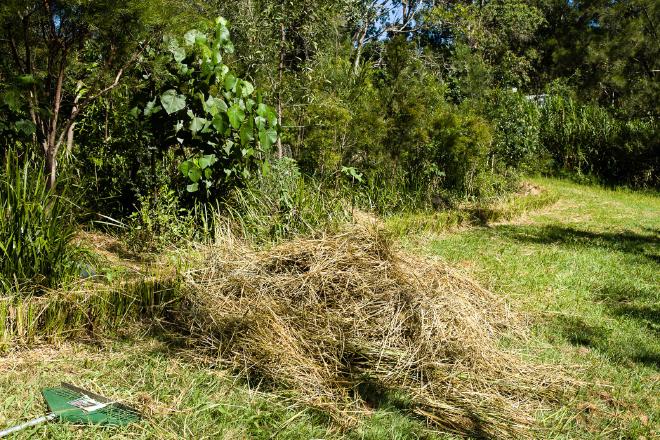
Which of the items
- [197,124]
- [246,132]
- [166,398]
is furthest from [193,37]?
[166,398]

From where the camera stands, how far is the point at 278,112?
23.7 feet

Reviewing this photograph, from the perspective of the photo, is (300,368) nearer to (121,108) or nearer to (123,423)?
(123,423)

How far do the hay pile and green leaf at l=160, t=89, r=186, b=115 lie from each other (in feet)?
4.40

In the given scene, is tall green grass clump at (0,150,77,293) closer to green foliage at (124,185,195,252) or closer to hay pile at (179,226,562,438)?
hay pile at (179,226,562,438)

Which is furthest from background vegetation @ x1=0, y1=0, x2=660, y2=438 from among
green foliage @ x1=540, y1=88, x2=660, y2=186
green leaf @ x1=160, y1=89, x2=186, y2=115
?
green foliage @ x1=540, y1=88, x2=660, y2=186

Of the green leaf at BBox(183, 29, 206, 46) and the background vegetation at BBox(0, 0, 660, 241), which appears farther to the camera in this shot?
the green leaf at BBox(183, 29, 206, 46)

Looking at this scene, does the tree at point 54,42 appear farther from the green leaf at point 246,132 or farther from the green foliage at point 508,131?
the green foliage at point 508,131

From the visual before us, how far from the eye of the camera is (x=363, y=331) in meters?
3.78

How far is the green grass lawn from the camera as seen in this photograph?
3.02m

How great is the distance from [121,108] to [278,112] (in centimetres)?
174

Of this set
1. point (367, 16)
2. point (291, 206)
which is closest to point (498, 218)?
point (291, 206)

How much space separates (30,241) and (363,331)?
2.18 metres

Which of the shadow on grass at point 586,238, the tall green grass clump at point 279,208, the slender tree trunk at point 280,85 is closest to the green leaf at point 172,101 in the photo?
the tall green grass clump at point 279,208

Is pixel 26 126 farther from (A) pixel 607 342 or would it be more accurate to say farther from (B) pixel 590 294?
(B) pixel 590 294
